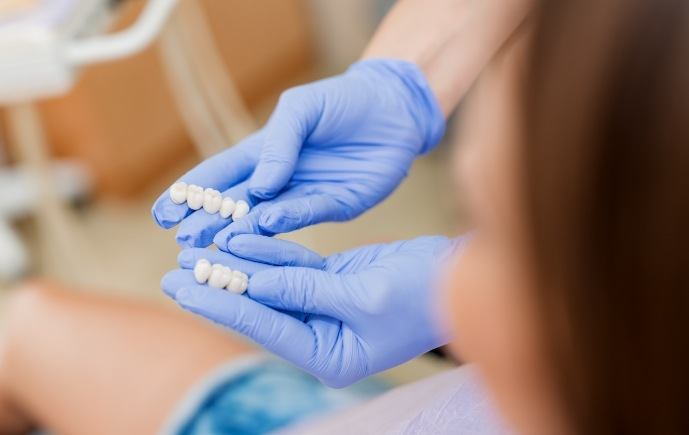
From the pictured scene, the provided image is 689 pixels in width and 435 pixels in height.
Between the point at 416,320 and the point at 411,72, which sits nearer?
the point at 416,320

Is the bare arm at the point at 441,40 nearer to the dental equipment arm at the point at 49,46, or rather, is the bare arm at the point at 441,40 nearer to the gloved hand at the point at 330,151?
the gloved hand at the point at 330,151

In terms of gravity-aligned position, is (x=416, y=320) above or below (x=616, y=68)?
below

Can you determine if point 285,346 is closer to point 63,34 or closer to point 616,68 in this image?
point 616,68

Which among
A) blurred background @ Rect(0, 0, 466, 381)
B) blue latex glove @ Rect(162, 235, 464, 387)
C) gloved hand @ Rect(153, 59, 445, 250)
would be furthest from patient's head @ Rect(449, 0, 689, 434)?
blurred background @ Rect(0, 0, 466, 381)

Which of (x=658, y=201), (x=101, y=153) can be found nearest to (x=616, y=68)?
(x=658, y=201)

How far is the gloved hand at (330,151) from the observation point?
677 mm

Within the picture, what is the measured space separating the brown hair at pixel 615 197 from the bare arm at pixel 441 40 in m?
0.40

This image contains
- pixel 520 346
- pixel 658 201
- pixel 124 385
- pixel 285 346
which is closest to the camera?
pixel 658 201

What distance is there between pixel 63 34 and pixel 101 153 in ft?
2.56

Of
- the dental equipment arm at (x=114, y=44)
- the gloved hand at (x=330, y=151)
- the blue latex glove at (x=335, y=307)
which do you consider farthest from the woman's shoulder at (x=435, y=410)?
the dental equipment arm at (x=114, y=44)

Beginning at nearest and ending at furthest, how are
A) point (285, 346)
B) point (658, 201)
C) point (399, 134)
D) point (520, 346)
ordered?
point (658, 201) < point (520, 346) < point (285, 346) < point (399, 134)

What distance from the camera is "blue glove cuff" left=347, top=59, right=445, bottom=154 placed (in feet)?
2.63

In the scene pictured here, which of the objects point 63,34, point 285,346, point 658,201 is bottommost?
point 285,346

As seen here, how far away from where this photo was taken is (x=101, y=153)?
6.11ft
